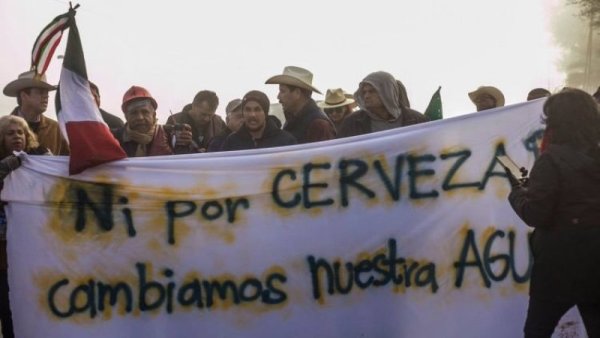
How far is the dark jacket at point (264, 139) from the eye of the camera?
17.7 feet

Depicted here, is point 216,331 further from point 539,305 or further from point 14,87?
point 14,87

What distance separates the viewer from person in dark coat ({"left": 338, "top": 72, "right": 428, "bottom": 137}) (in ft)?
17.7

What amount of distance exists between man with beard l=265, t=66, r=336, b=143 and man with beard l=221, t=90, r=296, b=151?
1.00 feet

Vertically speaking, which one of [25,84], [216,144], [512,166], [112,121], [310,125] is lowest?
[512,166]

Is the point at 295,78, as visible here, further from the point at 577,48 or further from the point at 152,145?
the point at 577,48

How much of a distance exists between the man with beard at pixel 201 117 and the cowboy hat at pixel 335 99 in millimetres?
1315

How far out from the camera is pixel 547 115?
3.83 metres

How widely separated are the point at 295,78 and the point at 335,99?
1.97 meters

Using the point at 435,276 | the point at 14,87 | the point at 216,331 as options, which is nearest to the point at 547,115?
the point at 435,276

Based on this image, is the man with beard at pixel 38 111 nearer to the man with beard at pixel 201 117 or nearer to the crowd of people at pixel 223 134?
the crowd of people at pixel 223 134

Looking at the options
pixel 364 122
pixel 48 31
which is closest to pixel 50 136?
pixel 48 31

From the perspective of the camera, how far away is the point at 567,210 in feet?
12.3

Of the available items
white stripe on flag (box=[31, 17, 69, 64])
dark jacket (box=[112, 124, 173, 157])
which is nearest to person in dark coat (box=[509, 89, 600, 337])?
dark jacket (box=[112, 124, 173, 157])

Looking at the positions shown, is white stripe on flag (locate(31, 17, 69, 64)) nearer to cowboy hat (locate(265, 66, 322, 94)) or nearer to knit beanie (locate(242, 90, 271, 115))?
knit beanie (locate(242, 90, 271, 115))
